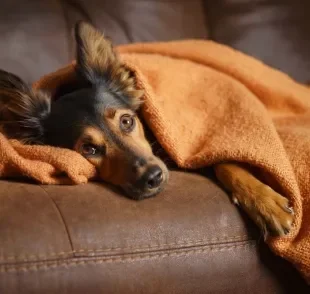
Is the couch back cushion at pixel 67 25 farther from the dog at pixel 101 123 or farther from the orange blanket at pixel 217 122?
the dog at pixel 101 123

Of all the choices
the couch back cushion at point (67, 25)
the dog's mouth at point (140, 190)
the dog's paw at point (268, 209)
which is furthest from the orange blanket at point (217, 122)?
the couch back cushion at point (67, 25)

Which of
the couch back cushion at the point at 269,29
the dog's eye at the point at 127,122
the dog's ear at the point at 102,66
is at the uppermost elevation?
the dog's ear at the point at 102,66

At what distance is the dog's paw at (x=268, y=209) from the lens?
1157mm

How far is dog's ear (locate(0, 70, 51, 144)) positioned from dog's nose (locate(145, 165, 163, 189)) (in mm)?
394

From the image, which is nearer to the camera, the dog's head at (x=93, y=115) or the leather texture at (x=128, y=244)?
the leather texture at (x=128, y=244)

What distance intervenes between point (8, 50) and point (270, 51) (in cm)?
114

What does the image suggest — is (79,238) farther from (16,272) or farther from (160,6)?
(160,6)

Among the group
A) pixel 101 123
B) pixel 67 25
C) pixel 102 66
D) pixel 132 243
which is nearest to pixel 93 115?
pixel 101 123

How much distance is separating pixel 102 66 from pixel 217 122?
394 mm

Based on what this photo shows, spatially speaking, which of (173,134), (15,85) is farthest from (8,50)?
(173,134)

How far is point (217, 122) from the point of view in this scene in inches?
59.2

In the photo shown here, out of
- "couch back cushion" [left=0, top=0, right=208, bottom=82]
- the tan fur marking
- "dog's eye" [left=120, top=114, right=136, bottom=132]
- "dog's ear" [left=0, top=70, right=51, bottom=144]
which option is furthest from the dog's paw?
"couch back cushion" [left=0, top=0, right=208, bottom=82]

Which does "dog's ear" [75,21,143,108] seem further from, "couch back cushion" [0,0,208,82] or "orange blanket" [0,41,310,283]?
"couch back cushion" [0,0,208,82]

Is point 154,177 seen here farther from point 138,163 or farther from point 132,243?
point 132,243
